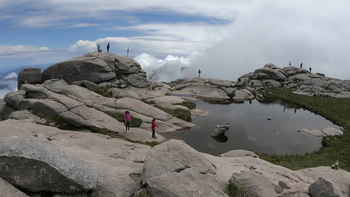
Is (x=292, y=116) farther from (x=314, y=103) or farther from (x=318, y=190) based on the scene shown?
(x=318, y=190)

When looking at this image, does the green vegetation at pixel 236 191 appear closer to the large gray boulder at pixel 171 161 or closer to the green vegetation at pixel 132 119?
the large gray boulder at pixel 171 161

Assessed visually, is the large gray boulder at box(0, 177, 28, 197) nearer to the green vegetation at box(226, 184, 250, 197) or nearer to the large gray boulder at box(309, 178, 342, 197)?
the green vegetation at box(226, 184, 250, 197)

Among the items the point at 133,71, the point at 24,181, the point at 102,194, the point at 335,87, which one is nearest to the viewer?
the point at 24,181

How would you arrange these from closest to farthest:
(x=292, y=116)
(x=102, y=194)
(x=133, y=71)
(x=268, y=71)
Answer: (x=102, y=194)
(x=292, y=116)
(x=133, y=71)
(x=268, y=71)

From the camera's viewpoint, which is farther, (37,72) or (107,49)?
(107,49)

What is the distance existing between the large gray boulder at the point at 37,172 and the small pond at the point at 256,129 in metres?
23.6

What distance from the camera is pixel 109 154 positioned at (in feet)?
69.8

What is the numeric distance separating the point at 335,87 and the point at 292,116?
54666 millimetres

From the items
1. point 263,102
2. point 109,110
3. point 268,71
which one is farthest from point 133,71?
point 268,71

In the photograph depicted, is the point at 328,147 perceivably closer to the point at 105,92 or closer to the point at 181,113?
the point at 181,113

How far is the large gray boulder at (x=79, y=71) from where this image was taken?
55469 mm

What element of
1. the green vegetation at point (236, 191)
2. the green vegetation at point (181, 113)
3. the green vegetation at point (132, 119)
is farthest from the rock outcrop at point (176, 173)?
the green vegetation at point (181, 113)

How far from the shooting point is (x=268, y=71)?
108562mm

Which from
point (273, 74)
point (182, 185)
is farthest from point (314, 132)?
point (273, 74)
